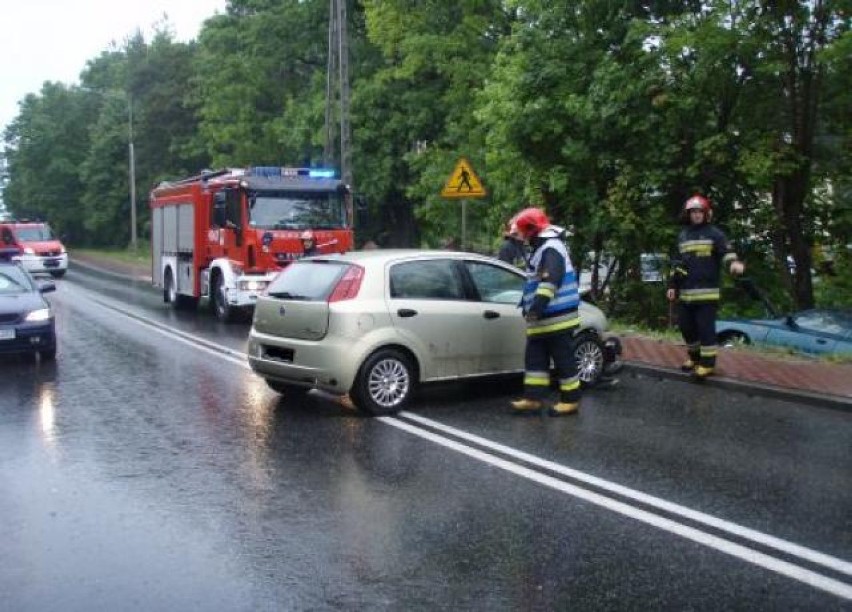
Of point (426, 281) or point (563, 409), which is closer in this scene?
point (563, 409)

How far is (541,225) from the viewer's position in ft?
28.8

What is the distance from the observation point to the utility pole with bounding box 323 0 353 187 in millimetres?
23297

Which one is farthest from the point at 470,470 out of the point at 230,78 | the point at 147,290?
the point at 230,78

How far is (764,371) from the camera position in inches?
426

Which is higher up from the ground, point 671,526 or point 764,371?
point 764,371

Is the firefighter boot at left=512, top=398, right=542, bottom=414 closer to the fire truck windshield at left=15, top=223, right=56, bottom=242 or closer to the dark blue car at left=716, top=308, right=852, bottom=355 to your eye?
the dark blue car at left=716, top=308, right=852, bottom=355

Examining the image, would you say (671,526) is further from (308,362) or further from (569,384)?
(308,362)

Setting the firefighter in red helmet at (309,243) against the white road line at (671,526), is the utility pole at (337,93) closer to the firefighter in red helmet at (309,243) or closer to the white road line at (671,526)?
the firefighter in red helmet at (309,243)

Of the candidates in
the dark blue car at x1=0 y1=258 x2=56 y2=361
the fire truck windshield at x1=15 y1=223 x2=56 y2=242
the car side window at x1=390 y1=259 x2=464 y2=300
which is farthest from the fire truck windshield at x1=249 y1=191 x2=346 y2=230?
the fire truck windshield at x1=15 y1=223 x2=56 y2=242

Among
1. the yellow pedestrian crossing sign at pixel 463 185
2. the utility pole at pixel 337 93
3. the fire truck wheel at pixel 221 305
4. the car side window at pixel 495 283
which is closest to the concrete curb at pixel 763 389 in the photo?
the car side window at pixel 495 283

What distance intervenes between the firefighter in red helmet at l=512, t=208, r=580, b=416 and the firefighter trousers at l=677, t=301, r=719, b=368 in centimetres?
237

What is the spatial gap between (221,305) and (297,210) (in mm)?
2291

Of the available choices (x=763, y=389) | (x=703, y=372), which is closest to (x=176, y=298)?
(x=703, y=372)

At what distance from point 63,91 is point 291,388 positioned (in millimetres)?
78667
